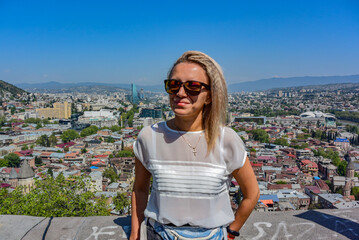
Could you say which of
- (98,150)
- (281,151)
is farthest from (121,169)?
(281,151)

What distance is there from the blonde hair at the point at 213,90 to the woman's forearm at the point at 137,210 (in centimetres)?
Result: 27

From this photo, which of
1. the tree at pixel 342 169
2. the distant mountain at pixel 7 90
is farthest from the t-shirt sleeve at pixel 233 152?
the distant mountain at pixel 7 90

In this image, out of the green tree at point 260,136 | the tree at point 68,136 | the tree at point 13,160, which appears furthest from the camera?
the green tree at point 260,136

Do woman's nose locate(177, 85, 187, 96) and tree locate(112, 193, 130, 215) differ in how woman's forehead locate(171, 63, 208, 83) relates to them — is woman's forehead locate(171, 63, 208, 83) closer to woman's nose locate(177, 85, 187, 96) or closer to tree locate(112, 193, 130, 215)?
woman's nose locate(177, 85, 187, 96)

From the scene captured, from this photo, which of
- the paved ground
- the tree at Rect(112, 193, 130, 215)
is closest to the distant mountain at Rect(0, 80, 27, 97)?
the tree at Rect(112, 193, 130, 215)

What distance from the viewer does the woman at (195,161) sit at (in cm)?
81

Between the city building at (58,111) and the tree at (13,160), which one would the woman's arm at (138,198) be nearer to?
the tree at (13,160)

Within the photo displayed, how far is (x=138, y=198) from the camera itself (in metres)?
0.93

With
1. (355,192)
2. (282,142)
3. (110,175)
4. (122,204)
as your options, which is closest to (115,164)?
(110,175)

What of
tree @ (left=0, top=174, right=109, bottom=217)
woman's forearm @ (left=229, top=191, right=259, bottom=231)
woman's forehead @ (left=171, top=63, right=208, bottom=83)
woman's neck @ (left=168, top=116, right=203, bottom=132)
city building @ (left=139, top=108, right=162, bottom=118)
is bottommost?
city building @ (left=139, top=108, right=162, bottom=118)

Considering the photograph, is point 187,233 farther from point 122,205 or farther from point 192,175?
point 122,205

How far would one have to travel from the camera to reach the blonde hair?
826 millimetres

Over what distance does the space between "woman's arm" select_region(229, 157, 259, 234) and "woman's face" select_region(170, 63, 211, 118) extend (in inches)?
7.5

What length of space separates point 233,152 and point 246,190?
12 cm
